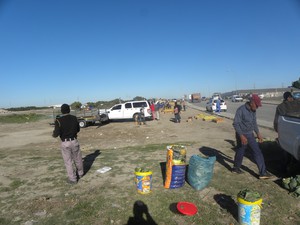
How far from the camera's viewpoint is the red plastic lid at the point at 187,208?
417cm

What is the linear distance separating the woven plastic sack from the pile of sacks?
146cm

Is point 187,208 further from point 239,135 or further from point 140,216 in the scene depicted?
point 239,135

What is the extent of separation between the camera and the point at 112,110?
22.9 metres

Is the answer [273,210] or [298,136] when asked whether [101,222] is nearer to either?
[273,210]

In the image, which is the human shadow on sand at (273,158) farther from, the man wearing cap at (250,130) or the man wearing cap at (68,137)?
the man wearing cap at (68,137)

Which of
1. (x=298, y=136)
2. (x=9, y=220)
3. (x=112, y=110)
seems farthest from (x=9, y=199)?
(x=112, y=110)

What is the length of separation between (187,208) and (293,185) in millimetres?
2165

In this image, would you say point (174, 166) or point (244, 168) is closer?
point (174, 166)

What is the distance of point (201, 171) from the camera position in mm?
5012

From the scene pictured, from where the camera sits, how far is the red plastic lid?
4167 millimetres

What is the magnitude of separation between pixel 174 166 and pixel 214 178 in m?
1.35

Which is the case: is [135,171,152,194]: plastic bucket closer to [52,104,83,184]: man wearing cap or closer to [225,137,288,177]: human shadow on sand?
[52,104,83,184]: man wearing cap

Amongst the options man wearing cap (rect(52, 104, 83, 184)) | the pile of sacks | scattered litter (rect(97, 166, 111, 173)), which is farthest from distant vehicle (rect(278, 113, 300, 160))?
man wearing cap (rect(52, 104, 83, 184))

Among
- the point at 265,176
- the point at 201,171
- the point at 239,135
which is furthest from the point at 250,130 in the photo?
the point at 201,171
